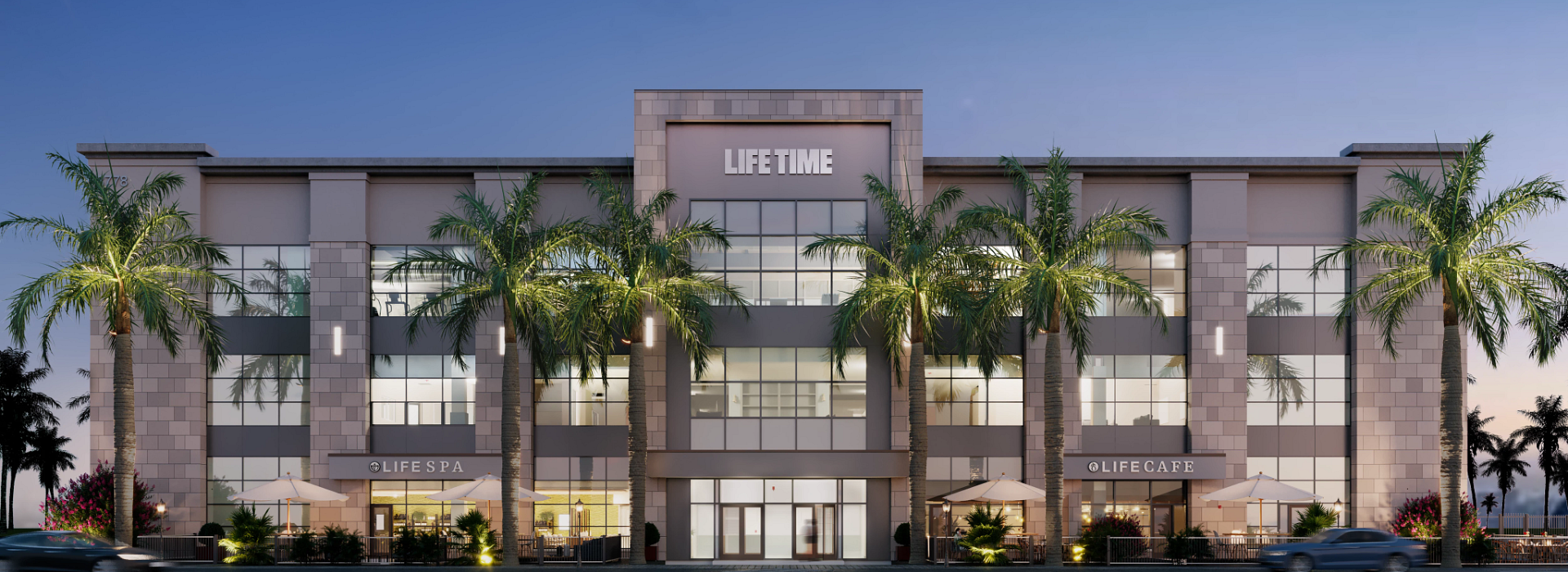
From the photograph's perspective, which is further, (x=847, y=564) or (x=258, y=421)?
(x=258, y=421)

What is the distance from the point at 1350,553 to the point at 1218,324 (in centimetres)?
989

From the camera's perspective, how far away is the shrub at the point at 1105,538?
3222 centimetres

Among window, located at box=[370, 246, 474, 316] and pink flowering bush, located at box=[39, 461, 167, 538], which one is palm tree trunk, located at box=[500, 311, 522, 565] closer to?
window, located at box=[370, 246, 474, 316]

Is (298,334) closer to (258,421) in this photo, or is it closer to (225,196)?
(258,421)

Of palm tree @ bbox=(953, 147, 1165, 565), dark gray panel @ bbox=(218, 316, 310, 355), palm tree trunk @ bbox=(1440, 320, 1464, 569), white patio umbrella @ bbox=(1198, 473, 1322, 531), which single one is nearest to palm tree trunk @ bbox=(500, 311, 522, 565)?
dark gray panel @ bbox=(218, 316, 310, 355)

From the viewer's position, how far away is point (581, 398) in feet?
117

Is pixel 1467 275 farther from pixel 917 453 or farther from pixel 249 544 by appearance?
pixel 249 544

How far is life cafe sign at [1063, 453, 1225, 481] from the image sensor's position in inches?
1367

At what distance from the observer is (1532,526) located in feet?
118

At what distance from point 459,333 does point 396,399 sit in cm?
673

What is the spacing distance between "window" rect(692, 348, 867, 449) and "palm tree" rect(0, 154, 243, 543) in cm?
1576

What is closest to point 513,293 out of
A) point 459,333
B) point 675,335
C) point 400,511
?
point 459,333

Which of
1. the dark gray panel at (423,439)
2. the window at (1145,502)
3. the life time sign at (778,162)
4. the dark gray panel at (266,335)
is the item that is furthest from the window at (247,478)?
the window at (1145,502)

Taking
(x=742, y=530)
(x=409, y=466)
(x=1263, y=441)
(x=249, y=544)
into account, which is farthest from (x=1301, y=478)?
(x=249, y=544)
